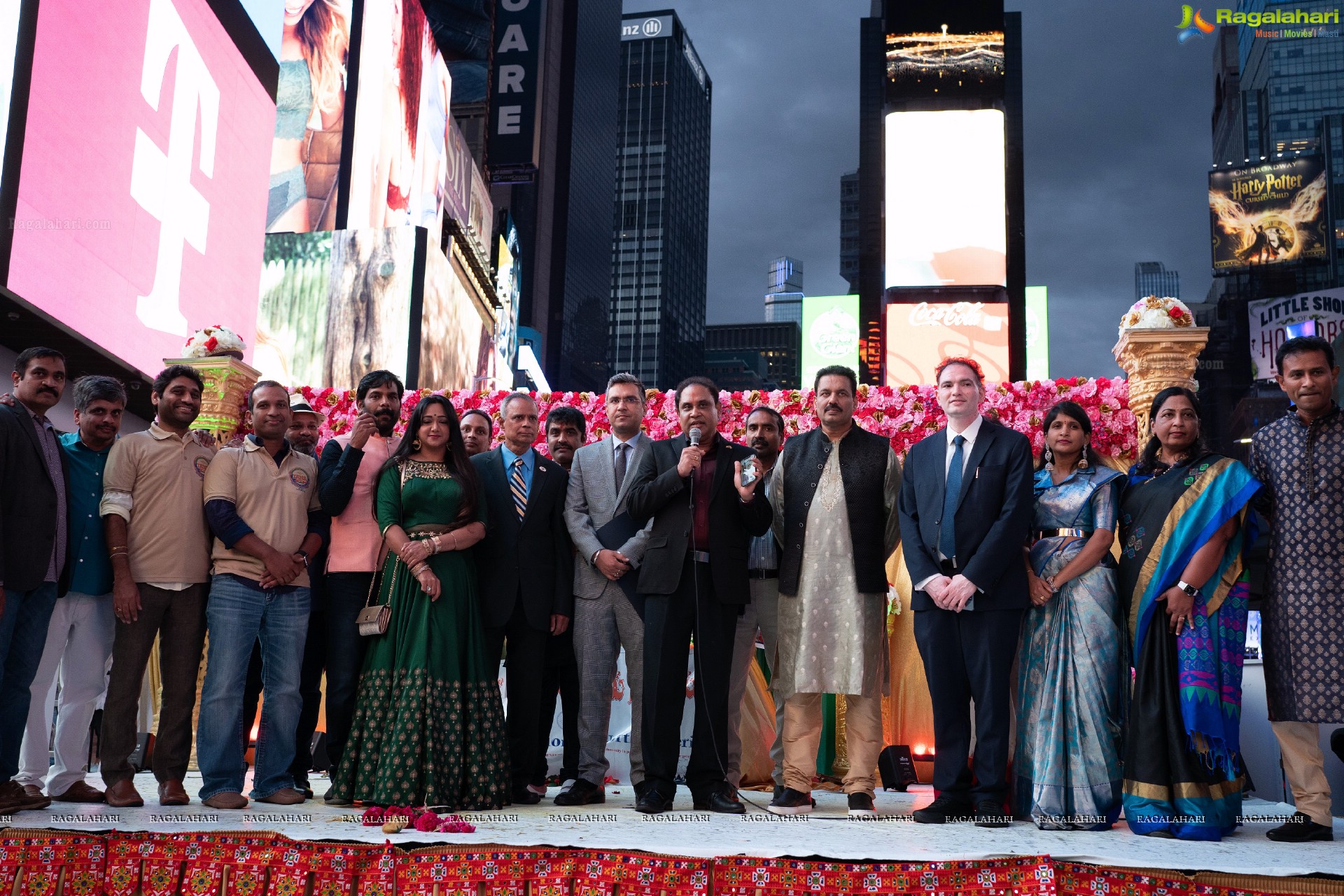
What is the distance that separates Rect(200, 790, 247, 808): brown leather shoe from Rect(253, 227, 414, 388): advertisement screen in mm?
12660

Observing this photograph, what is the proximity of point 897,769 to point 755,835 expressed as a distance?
2.18m

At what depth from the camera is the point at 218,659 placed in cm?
383

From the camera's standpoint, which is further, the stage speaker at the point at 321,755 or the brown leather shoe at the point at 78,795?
the stage speaker at the point at 321,755

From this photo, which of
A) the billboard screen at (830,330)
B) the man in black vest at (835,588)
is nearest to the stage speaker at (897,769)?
the man in black vest at (835,588)

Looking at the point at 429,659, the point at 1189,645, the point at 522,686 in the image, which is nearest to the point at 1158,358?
the point at 1189,645

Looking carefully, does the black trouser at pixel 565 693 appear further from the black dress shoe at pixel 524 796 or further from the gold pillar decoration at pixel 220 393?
the gold pillar decoration at pixel 220 393

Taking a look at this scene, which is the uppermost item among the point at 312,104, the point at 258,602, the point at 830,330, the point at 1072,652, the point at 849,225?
the point at 849,225

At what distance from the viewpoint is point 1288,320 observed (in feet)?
95.9

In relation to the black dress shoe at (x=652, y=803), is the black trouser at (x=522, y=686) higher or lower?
higher

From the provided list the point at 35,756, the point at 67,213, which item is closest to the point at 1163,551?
the point at 35,756

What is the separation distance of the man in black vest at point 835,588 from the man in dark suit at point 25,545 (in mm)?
2764

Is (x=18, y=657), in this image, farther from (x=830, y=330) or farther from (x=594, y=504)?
(x=830, y=330)

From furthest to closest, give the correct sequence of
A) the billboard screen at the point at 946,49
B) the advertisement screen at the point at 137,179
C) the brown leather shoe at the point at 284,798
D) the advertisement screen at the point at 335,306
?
1. the billboard screen at the point at 946,49
2. the advertisement screen at the point at 335,306
3. the advertisement screen at the point at 137,179
4. the brown leather shoe at the point at 284,798

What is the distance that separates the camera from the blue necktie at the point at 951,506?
12.6ft
